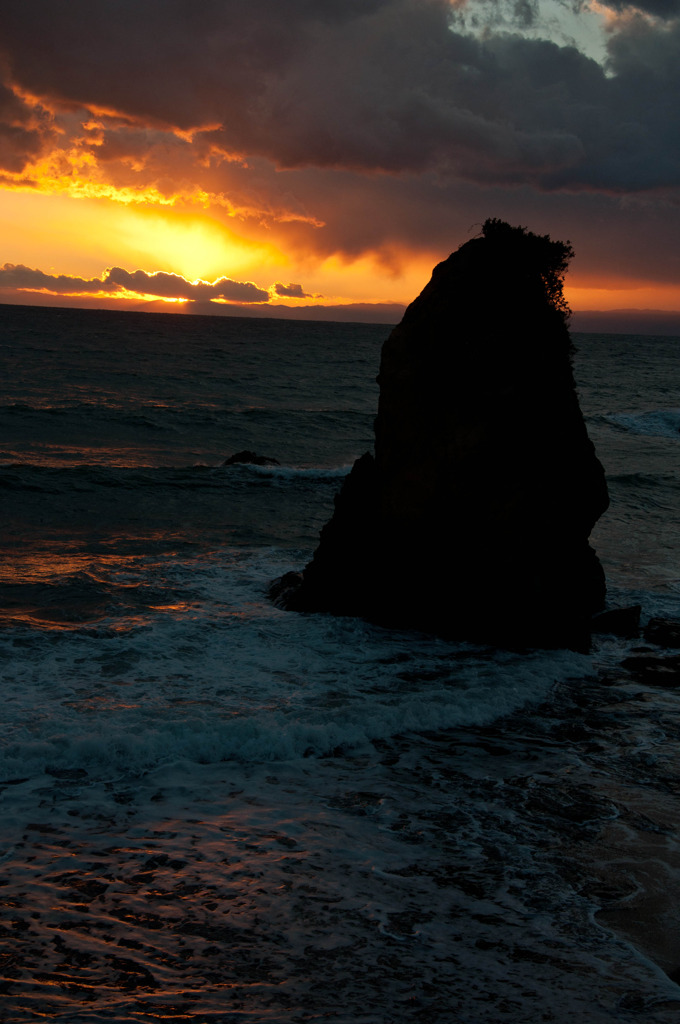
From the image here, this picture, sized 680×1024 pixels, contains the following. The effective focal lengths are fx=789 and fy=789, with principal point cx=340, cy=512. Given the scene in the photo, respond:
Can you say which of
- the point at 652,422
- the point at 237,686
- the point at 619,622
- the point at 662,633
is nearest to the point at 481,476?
the point at 619,622

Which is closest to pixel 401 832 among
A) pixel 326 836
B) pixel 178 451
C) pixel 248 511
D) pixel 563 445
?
pixel 326 836

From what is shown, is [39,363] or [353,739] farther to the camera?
[39,363]

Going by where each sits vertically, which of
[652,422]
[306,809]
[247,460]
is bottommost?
[306,809]

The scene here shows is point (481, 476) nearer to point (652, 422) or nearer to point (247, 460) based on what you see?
point (247, 460)

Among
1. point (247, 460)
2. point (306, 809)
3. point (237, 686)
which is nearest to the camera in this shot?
→ point (306, 809)

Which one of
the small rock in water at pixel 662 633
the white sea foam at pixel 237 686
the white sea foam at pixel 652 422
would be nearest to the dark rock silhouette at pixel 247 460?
the white sea foam at pixel 237 686

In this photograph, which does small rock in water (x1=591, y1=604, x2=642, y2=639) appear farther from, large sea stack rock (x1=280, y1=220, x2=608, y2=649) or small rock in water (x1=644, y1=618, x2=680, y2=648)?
large sea stack rock (x1=280, y1=220, x2=608, y2=649)

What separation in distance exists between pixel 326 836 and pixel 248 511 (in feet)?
47.3

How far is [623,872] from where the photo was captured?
6.02 metres

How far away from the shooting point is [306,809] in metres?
6.84

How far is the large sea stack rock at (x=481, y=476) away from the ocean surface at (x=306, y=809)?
684 mm

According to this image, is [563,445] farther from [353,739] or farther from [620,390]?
[620,390]

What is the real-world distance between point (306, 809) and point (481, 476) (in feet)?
19.8

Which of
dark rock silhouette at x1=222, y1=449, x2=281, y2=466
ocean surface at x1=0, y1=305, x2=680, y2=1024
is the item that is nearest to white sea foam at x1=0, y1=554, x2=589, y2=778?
ocean surface at x1=0, y1=305, x2=680, y2=1024
